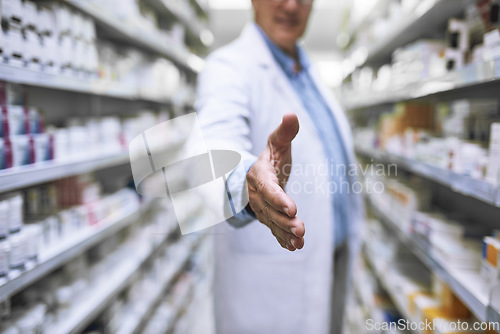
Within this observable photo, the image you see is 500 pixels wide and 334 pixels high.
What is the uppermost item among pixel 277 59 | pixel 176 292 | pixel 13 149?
pixel 277 59

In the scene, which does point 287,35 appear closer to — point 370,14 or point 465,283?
point 465,283

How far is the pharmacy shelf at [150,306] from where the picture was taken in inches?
70.4

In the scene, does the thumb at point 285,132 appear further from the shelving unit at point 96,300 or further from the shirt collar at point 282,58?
the shelving unit at point 96,300

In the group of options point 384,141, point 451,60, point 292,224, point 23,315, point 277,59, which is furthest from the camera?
point 384,141

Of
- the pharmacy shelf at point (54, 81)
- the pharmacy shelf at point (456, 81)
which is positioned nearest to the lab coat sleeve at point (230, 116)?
the pharmacy shelf at point (54, 81)

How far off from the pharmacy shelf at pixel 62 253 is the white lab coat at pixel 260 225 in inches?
21.5

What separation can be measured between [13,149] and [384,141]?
1818 mm

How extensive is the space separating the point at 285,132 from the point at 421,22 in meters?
1.57

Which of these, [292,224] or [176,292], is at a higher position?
[292,224]

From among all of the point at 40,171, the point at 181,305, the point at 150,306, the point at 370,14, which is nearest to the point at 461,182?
the point at 40,171

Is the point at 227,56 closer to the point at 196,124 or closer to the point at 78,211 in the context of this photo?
the point at 196,124

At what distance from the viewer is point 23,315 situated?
3.56ft

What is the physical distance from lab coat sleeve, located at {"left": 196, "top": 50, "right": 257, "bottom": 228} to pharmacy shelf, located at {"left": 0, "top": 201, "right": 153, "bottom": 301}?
687 millimetres

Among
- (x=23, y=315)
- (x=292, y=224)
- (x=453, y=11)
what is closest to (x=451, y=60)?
(x=453, y=11)
